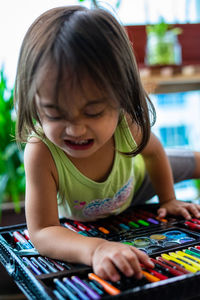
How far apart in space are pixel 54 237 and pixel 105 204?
21cm

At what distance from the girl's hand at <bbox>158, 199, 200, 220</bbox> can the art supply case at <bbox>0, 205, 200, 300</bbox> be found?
0.06 ft

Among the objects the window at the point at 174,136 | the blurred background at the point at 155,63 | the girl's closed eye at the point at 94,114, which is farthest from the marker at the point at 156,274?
the window at the point at 174,136

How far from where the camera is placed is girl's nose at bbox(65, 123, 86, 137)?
0.51 metres

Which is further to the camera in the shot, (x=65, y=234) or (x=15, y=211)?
(x=15, y=211)

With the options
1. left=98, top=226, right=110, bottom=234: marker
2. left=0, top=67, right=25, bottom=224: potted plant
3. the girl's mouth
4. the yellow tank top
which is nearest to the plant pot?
left=0, top=67, right=25, bottom=224: potted plant

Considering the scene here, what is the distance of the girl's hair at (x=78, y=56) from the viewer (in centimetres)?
51

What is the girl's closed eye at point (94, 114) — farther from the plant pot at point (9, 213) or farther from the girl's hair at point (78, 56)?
the plant pot at point (9, 213)

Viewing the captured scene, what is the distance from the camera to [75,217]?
75 centimetres

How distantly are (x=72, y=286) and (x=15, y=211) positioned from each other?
90 centimetres

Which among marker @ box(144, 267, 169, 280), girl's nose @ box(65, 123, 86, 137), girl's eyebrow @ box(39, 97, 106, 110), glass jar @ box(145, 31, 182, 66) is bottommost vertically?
marker @ box(144, 267, 169, 280)

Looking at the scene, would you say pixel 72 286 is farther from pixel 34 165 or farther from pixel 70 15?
pixel 70 15

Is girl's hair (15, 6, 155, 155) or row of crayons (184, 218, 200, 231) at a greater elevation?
girl's hair (15, 6, 155, 155)

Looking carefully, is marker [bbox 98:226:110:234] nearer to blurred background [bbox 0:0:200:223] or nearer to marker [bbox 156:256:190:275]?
marker [bbox 156:256:190:275]

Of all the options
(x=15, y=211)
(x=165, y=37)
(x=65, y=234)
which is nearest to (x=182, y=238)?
(x=65, y=234)
